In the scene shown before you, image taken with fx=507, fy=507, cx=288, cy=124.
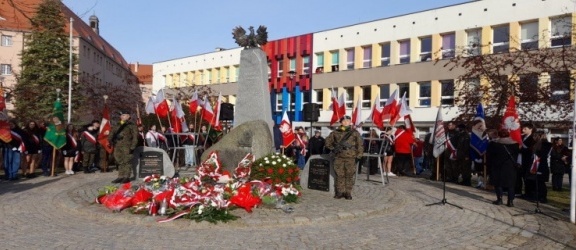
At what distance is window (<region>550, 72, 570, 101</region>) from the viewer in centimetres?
1534

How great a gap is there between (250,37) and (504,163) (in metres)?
6.87

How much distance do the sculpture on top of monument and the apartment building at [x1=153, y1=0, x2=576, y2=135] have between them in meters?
11.2

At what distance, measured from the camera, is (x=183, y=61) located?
5903 centimetres

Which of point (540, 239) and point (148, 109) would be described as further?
point (148, 109)

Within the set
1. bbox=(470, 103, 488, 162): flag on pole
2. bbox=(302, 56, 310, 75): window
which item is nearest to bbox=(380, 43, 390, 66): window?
bbox=(302, 56, 310, 75): window

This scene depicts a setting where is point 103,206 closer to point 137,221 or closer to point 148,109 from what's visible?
point 137,221

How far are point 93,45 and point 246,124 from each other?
195 ft

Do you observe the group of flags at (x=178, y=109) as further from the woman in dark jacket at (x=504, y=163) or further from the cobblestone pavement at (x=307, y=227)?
the woman in dark jacket at (x=504, y=163)

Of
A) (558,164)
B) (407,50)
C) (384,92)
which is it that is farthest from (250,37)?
(384,92)

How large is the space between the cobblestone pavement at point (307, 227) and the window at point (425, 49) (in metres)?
23.7

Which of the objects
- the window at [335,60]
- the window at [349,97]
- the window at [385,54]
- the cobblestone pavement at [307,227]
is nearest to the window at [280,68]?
the window at [335,60]

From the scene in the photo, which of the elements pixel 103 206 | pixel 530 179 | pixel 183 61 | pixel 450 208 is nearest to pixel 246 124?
pixel 103 206

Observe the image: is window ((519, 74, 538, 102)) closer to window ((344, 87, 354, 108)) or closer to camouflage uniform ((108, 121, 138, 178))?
camouflage uniform ((108, 121, 138, 178))

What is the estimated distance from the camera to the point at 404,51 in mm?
34656
